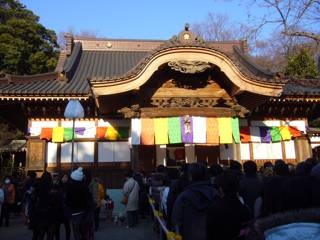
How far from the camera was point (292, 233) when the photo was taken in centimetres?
216

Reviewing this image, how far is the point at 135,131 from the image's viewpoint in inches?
430

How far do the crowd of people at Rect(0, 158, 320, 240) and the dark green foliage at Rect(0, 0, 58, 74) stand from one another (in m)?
20.1

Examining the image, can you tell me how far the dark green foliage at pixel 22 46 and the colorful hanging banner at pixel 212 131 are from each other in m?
19.5

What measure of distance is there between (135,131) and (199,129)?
6.56 feet

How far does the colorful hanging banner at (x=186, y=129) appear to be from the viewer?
10828mm

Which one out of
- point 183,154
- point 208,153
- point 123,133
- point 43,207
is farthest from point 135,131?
point 43,207

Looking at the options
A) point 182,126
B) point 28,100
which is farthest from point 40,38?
point 182,126

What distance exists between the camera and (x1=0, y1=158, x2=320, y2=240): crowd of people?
2.81 meters

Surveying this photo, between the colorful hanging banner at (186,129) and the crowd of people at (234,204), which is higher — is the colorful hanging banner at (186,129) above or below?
above

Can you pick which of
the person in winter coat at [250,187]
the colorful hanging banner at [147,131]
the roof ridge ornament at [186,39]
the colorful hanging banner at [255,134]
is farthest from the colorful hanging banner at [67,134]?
the person in winter coat at [250,187]

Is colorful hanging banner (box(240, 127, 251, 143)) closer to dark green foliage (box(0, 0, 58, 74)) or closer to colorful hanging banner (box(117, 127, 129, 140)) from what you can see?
colorful hanging banner (box(117, 127, 129, 140))

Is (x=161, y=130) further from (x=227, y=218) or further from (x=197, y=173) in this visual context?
(x=227, y=218)

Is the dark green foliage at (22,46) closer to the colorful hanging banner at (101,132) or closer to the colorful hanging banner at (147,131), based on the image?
the colorful hanging banner at (101,132)

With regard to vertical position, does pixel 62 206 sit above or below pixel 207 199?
below
